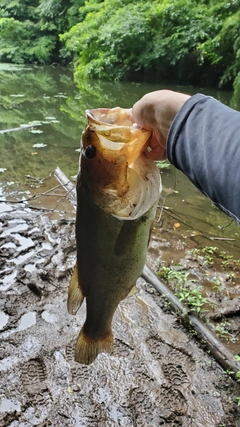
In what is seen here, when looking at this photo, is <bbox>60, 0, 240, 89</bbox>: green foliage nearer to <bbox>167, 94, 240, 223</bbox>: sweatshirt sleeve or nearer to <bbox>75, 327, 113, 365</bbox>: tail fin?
<bbox>75, 327, 113, 365</bbox>: tail fin

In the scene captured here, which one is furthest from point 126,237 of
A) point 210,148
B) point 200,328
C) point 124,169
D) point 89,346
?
point 200,328

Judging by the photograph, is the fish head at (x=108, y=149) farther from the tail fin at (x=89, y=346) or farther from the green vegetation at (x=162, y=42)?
the green vegetation at (x=162, y=42)

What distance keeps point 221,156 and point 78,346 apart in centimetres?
125

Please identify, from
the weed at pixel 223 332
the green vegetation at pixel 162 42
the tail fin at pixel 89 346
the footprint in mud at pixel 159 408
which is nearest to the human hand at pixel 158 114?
the tail fin at pixel 89 346

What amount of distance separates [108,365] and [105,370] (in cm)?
5

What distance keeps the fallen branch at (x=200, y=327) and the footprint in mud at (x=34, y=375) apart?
3.93ft

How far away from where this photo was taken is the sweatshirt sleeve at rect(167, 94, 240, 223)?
116 centimetres

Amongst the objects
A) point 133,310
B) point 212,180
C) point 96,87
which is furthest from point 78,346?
point 96,87

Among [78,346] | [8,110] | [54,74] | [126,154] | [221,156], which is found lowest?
[54,74]

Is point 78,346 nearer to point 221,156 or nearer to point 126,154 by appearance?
point 126,154

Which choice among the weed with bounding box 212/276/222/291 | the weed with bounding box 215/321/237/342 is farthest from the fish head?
the weed with bounding box 212/276/222/291

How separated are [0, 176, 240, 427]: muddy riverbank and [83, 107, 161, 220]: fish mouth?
1741 mm

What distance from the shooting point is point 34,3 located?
31641 millimetres

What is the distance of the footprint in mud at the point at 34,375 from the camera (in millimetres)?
2914
